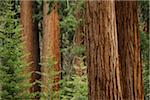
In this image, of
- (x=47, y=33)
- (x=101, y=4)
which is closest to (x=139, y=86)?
(x=101, y=4)

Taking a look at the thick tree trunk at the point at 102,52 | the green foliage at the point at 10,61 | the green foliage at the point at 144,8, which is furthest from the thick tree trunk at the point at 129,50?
the green foliage at the point at 144,8

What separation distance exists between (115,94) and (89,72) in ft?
1.52

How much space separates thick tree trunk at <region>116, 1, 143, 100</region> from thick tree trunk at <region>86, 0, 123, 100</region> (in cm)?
107

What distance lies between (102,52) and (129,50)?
135 centimetres

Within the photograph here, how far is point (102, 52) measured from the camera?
6.07m

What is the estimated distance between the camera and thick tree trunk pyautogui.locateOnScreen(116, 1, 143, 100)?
23.8 ft

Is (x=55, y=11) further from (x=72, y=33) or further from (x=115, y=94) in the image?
(x=115, y=94)

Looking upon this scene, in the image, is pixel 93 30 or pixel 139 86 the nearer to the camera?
pixel 93 30

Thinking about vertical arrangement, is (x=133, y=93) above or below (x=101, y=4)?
below

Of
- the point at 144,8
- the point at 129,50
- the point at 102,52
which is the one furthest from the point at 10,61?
the point at 144,8

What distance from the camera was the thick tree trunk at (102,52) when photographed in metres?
6.05

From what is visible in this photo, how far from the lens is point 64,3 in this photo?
1562 cm

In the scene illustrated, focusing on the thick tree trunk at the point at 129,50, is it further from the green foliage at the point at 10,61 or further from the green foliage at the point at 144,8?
the green foliage at the point at 144,8

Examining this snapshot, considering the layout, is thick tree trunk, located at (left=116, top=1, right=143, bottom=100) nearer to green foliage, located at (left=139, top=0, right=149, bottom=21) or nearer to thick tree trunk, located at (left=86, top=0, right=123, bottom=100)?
thick tree trunk, located at (left=86, top=0, right=123, bottom=100)
